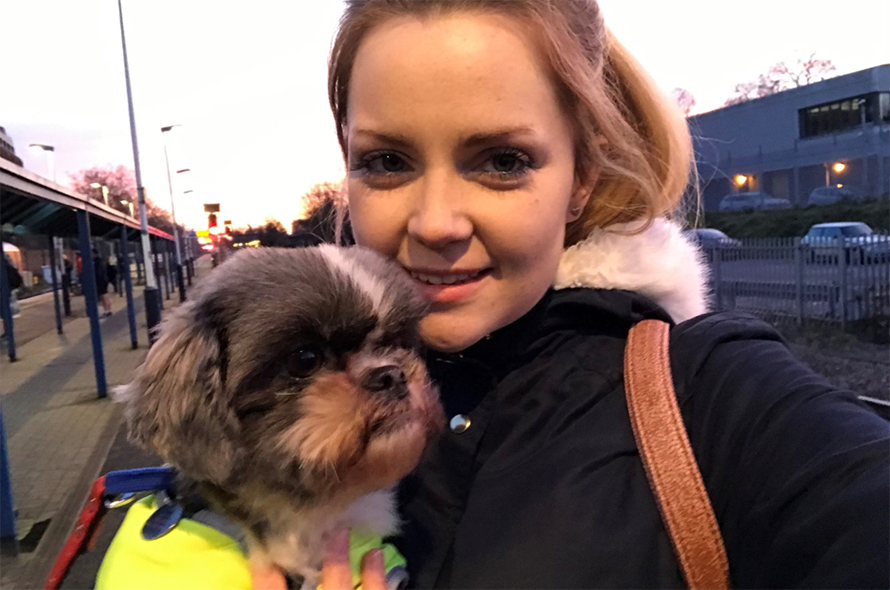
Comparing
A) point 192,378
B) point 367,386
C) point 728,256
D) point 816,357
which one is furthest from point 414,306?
point 728,256

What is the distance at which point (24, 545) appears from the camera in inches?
229

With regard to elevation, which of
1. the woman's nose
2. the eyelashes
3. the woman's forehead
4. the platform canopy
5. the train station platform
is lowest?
the train station platform

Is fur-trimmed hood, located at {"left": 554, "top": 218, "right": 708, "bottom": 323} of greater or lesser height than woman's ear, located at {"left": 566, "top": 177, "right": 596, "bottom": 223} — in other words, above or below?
below

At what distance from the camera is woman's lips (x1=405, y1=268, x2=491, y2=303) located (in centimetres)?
187

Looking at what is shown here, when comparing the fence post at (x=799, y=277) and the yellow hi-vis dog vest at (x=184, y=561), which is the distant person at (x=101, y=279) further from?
the yellow hi-vis dog vest at (x=184, y=561)

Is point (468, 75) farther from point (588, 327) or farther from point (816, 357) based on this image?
point (816, 357)

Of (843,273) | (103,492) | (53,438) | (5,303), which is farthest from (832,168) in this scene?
(103,492)

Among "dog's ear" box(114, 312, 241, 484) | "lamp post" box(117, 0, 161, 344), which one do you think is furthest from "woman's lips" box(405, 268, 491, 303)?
"lamp post" box(117, 0, 161, 344)

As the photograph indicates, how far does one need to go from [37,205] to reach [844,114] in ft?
111

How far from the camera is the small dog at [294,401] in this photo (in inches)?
73.6

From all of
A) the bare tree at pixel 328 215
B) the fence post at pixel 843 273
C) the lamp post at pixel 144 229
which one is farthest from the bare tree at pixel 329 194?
the lamp post at pixel 144 229

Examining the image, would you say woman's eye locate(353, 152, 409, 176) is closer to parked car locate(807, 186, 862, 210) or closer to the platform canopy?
the platform canopy

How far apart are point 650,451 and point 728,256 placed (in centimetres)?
1564

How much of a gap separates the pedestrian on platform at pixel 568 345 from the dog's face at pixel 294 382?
0.09m
